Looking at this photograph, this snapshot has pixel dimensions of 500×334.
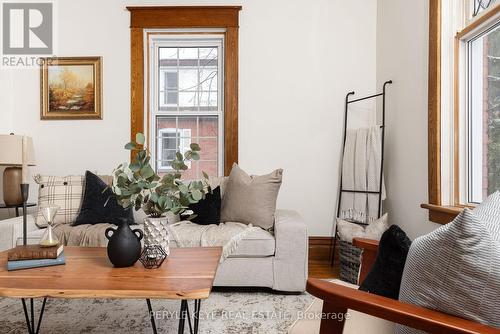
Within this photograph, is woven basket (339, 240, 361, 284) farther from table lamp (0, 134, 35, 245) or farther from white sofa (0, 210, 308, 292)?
table lamp (0, 134, 35, 245)

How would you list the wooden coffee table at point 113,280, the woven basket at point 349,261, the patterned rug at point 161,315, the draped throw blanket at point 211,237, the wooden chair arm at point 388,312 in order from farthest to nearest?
1. the woven basket at point 349,261
2. the draped throw blanket at point 211,237
3. the patterned rug at point 161,315
4. the wooden coffee table at point 113,280
5. the wooden chair arm at point 388,312

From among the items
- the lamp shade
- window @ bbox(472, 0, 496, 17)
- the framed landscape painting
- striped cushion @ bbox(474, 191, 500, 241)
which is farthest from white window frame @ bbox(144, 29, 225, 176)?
striped cushion @ bbox(474, 191, 500, 241)

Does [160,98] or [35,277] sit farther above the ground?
[160,98]

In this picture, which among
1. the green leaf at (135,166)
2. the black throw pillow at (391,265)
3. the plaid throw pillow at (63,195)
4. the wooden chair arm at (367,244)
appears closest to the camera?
the black throw pillow at (391,265)

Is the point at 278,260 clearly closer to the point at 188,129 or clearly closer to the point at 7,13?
the point at 188,129

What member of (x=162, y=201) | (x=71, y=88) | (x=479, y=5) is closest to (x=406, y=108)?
(x=479, y=5)

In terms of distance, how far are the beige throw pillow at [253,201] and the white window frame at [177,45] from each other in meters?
0.90

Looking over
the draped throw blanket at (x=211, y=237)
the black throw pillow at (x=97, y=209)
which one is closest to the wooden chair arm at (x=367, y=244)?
the draped throw blanket at (x=211, y=237)

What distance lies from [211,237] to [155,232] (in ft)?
3.00

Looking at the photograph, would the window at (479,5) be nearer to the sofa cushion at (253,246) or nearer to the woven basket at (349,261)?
the woven basket at (349,261)

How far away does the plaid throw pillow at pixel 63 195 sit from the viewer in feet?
9.61

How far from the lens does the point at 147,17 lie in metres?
3.67

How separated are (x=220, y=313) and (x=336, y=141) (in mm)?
2211

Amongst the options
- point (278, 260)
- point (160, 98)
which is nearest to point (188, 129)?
point (160, 98)
